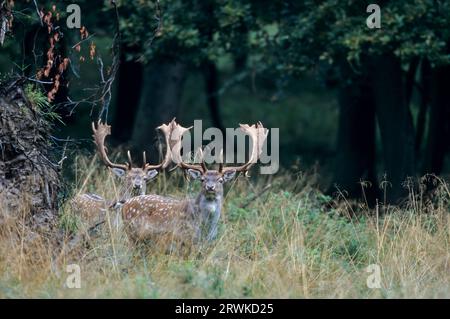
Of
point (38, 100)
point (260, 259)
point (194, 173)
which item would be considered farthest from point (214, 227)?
point (38, 100)

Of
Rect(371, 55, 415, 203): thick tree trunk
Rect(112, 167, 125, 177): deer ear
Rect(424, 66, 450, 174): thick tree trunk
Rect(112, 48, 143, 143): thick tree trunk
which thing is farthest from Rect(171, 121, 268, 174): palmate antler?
Rect(112, 48, 143, 143): thick tree trunk

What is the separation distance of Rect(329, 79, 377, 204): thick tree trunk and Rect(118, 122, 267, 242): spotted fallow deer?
626cm

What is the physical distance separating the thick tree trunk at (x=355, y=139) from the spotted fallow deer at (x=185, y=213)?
6.26 m

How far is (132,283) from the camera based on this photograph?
28.0ft

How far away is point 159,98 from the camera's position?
1836 cm

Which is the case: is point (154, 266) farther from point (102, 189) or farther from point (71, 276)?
point (102, 189)

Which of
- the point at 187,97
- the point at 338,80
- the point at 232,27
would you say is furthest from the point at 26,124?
the point at 187,97

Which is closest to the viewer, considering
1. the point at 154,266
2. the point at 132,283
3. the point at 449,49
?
the point at 132,283

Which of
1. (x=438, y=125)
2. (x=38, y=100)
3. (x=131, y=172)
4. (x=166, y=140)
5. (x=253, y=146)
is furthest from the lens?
(x=438, y=125)

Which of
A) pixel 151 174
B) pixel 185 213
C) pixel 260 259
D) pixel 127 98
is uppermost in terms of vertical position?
pixel 127 98

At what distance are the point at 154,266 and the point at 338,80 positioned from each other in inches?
281

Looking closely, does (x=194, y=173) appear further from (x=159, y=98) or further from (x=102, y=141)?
(x=159, y=98)

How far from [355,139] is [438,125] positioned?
4.30ft

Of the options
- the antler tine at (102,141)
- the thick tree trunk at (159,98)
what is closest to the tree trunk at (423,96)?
the thick tree trunk at (159,98)
